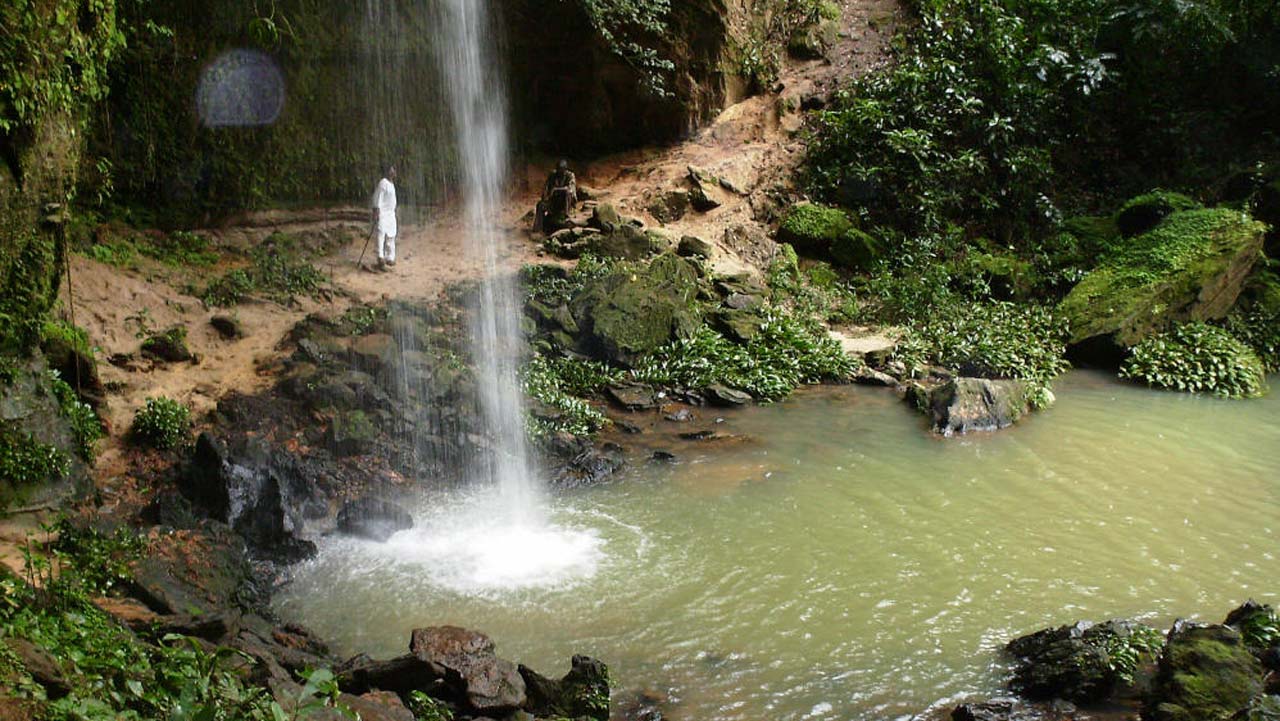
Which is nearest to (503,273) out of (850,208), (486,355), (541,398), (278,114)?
(486,355)

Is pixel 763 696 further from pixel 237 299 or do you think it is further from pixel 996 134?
pixel 996 134

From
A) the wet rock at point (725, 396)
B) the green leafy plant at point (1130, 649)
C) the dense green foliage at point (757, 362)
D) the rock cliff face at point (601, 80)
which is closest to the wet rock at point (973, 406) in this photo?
the dense green foliage at point (757, 362)

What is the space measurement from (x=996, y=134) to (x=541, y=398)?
13236 mm

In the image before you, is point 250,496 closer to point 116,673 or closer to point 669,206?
point 116,673

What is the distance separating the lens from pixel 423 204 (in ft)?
56.6

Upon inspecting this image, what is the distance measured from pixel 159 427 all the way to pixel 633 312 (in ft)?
22.7

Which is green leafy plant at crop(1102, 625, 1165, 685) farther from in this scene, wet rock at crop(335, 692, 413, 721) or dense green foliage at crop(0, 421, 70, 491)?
dense green foliage at crop(0, 421, 70, 491)

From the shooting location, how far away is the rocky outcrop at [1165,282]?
1437cm

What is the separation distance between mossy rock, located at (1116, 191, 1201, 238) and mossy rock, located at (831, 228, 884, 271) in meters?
4.92

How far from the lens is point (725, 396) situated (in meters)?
12.0

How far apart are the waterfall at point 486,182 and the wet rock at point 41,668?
6510 millimetres

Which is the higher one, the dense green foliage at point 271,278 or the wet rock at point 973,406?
the dense green foliage at point 271,278

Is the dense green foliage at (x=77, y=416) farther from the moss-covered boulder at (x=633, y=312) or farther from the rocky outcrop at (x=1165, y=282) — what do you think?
the rocky outcrop at (x=1165, y=282)

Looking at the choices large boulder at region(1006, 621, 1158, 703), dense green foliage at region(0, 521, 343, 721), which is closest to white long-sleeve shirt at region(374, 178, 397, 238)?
dense green foliage at region(0, 521, 343, 721)
